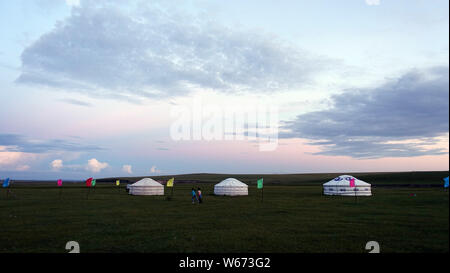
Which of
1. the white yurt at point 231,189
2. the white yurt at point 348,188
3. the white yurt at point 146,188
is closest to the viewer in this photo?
the white yurt at point 348,188

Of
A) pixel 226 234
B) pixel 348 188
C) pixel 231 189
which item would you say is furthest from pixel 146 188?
pixel 226 234

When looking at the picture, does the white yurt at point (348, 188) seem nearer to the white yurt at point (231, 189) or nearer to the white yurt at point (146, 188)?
the white yurt at point (231, 189)

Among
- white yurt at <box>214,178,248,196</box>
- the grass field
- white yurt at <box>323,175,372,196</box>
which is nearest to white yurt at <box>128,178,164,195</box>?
white yurt at <box>214,178,248,196</box>

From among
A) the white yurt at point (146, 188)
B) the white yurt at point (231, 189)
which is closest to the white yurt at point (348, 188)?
the white yurt at point (231, 189)

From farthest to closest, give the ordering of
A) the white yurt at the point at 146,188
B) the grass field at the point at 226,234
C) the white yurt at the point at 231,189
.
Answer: the white yurt at the point at 146,188
the white yurt at the point at 231,189
the grass field at the point at 226,234

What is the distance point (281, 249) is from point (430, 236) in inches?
306

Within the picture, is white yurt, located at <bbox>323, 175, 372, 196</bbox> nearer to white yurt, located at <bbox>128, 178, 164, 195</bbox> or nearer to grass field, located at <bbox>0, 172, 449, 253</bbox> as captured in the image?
grass field, located at <bbox>0, 172, 449, 253</bbox>

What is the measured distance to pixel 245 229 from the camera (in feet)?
54.3

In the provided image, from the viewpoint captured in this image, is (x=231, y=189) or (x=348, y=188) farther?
(x=231, y=189)

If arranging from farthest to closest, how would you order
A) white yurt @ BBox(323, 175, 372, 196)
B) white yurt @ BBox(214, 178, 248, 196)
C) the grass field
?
white yurt @ BBox(214, 178, 248, 196), white yurt @ BBox(323, 175, 372, 196), the grass field

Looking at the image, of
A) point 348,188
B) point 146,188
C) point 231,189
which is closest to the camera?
point 348,188

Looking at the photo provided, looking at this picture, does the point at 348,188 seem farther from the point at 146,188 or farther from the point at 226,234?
the point at 226,234
